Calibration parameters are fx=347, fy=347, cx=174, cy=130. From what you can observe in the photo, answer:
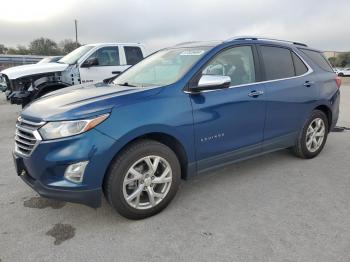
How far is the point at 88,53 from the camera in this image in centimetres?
878

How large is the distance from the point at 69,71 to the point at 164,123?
19.4 ft

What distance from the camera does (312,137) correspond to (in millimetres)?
5066

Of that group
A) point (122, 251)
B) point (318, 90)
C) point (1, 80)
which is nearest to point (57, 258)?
point (122, 251)

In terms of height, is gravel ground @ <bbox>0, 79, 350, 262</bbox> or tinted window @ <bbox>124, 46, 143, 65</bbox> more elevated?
tinted window @ <bbox>124, 46, 143, 65</bbox>

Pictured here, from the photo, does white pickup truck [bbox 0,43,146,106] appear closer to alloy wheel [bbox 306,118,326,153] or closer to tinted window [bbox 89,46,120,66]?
tinted window [bbox 89,46,120,66]

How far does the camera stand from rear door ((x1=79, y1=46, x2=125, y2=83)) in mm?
8664

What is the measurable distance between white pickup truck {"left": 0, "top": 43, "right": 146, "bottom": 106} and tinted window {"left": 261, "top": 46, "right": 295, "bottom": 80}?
3910mm

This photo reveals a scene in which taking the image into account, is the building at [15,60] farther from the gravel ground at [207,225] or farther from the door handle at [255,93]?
the door handle at [255,93]

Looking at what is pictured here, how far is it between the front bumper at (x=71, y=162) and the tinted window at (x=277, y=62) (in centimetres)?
238

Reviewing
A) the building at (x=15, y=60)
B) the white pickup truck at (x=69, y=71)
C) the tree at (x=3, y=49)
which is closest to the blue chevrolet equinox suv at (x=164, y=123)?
the white pickup truck at (x=69, y=71)

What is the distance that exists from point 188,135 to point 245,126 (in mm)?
864

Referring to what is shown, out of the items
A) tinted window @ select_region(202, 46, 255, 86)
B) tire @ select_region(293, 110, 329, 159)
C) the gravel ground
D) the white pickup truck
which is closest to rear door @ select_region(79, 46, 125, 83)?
the white pickup truck

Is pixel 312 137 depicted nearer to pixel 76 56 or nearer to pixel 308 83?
pixel 308 83

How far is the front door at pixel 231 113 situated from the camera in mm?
3576
